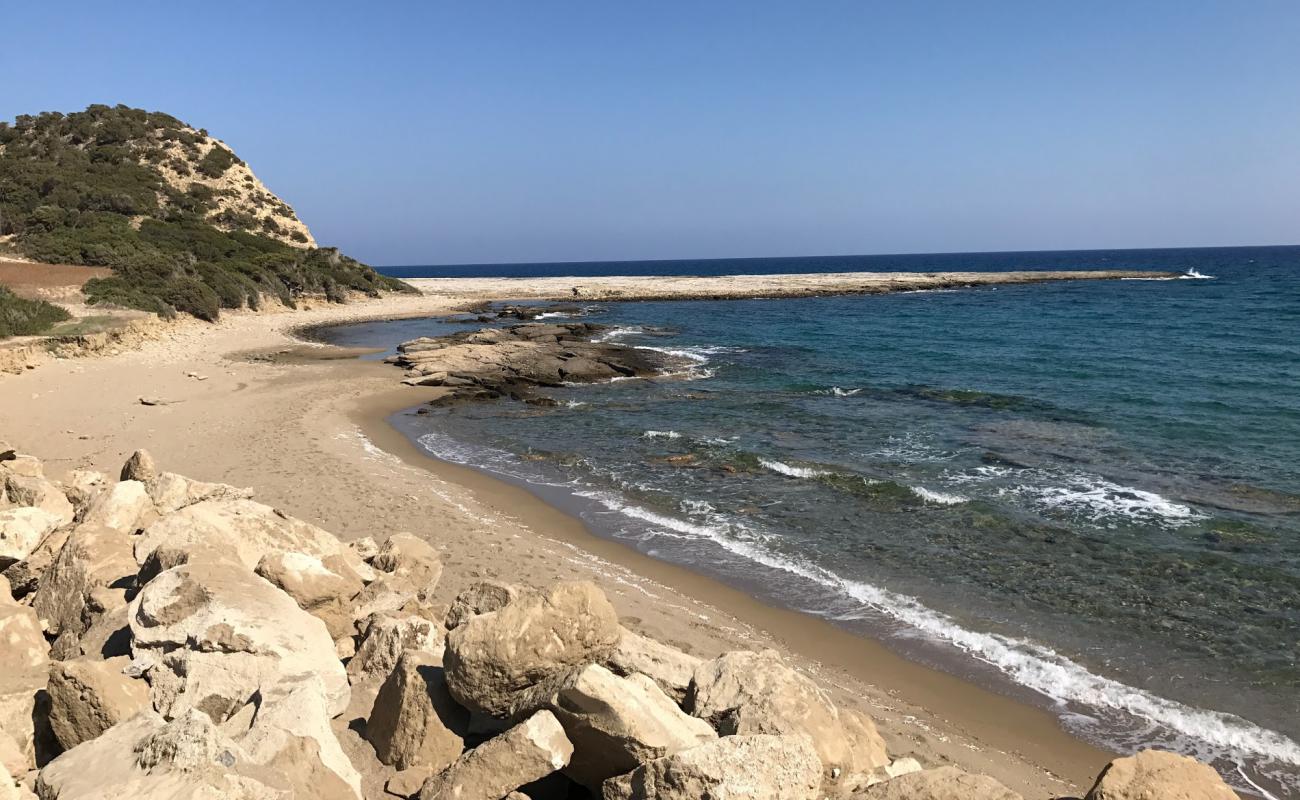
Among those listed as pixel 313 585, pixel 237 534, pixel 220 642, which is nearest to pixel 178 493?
pixel 237 534

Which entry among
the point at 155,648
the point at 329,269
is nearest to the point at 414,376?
the point at 155,648

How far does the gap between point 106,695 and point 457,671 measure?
2.01 m

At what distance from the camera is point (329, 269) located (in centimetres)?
5612

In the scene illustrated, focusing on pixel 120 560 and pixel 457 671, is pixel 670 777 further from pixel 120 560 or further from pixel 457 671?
pixel 120 560

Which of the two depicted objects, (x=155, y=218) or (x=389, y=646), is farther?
(x=155, y=218)

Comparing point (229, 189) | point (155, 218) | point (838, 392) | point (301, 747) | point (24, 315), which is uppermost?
point (229, 189)

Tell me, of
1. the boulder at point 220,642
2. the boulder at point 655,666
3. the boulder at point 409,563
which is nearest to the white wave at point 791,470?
the boulder at point 409,563

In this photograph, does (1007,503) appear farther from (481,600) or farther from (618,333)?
(618,333)

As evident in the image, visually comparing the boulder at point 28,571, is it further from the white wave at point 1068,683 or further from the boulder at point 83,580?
the white wave at point 1068,683

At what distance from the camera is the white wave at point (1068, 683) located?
275 inches

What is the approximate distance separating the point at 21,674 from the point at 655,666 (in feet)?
13.8

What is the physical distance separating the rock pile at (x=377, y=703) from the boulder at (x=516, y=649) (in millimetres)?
14

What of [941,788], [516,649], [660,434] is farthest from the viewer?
[660,434]

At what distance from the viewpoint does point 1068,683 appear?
793cm
